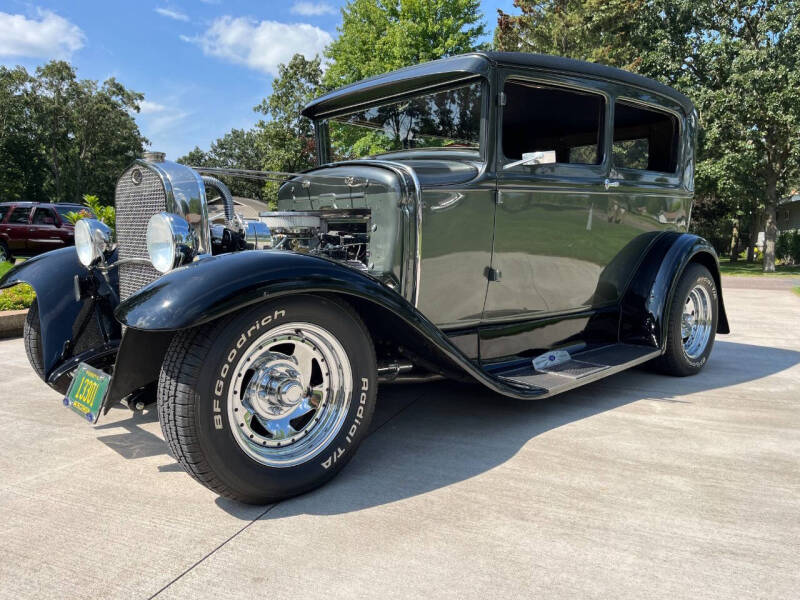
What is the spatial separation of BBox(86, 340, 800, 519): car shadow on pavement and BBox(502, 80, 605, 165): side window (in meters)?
1.51

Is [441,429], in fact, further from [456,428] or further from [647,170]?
[647,170]

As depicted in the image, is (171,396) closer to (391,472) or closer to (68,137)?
(391,472)

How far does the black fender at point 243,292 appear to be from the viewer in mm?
1965

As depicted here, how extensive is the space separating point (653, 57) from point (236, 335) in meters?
19.1

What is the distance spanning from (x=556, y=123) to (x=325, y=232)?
1669mm

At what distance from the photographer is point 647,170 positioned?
4105 mm

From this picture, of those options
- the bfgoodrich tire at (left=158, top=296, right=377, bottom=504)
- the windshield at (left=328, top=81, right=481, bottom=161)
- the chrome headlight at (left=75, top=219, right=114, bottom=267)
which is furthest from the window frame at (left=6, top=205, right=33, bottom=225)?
the bfgoodrich tire at (left=158, top=296, right=377, bottom=504)

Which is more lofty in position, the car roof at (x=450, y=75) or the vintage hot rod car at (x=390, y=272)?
the car roof at (x=450, y=75)

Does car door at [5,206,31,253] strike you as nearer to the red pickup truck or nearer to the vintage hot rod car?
the red pickup truck

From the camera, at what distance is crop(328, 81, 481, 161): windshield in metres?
3.18

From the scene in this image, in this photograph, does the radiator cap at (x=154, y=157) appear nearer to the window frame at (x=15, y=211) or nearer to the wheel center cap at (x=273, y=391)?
the wheel center cap at (x=273, y=391)

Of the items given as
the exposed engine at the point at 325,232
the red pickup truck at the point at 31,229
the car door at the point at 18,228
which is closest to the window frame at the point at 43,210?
the red pickup truck at the point at 31,229

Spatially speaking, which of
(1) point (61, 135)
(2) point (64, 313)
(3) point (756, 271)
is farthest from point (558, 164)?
(1) point (61, 135)

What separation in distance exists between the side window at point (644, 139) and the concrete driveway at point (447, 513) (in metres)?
1.76
